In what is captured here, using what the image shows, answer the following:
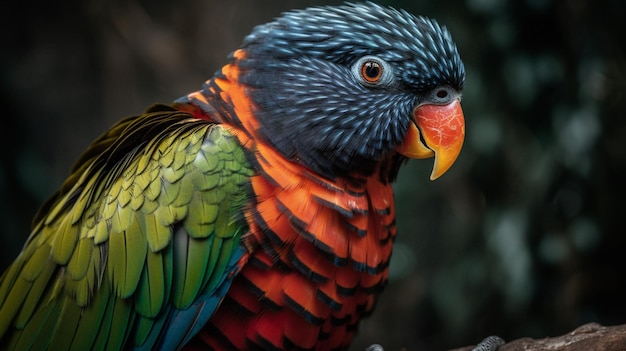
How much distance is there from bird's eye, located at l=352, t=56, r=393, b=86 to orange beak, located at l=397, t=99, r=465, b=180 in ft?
0.51

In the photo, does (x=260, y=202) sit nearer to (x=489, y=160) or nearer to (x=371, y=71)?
(x=371, y=71)

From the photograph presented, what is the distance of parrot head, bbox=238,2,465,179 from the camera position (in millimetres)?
2109

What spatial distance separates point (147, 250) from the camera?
80.3 inches

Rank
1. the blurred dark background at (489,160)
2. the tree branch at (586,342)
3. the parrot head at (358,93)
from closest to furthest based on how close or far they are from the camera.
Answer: the tree branch at (586,342), the parrot head at (358,93), the blurred dark background at (489,160)

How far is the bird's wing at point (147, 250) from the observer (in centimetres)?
201

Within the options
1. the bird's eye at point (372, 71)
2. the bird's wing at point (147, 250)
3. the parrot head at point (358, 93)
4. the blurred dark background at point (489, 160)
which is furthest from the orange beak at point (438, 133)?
the blurred dark background at point (489, 160)

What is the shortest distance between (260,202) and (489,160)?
1999mm

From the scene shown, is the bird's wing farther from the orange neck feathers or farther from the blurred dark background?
the blurred dark background

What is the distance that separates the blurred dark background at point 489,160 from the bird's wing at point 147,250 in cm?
195

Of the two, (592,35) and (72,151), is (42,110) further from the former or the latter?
(592,35)

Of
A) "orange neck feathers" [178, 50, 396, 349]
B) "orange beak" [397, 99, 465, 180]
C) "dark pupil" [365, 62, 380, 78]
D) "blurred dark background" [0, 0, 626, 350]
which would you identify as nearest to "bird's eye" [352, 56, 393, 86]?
"dark pupil" [365, 62, 380, 78]

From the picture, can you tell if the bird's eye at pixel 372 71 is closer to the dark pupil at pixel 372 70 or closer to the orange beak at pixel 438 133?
the dark pupil at pixel 372 70

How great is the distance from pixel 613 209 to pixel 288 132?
258 centimetres

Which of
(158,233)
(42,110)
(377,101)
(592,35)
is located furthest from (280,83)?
(42,110)
